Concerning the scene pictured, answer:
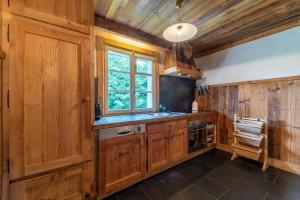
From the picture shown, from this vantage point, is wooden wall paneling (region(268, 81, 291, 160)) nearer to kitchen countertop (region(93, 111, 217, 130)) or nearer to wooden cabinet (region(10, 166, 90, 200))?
kitchen countertop (region(93, 111, 217, 130))

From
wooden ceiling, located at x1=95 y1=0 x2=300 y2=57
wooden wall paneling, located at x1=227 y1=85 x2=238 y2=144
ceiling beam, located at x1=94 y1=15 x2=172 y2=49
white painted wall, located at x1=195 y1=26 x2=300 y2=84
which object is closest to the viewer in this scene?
wooden ceiling, located at x1=95 y1=0 x2=300 y2=57

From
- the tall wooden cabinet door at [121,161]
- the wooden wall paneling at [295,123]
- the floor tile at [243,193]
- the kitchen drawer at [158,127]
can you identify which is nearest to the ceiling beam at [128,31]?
the kitchen drawer at [158,127]

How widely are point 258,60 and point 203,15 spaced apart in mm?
1470

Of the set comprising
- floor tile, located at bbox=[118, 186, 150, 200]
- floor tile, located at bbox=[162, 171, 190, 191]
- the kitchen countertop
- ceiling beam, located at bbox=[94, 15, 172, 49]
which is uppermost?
ceiling beam, located at bbox=[94, 15, 172, 49]

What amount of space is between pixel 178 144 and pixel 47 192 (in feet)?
5.76

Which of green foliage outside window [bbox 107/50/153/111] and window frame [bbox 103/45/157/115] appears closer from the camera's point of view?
window frame [bbox 103/45/157/115]

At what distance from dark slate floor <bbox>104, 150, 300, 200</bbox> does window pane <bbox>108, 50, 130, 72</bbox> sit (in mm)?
1808

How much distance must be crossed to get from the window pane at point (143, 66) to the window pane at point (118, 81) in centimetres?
28

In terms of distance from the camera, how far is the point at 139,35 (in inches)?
96.3

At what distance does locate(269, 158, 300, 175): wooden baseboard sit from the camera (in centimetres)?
207

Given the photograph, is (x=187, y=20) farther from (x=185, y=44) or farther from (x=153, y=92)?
(x=153, y=92)


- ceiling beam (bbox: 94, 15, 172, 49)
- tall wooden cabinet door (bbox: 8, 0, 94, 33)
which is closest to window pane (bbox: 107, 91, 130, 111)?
ceiling beam (bbox: 94, 15, 172, 49)

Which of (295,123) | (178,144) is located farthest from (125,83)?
(295,123)

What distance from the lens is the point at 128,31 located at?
229cm
